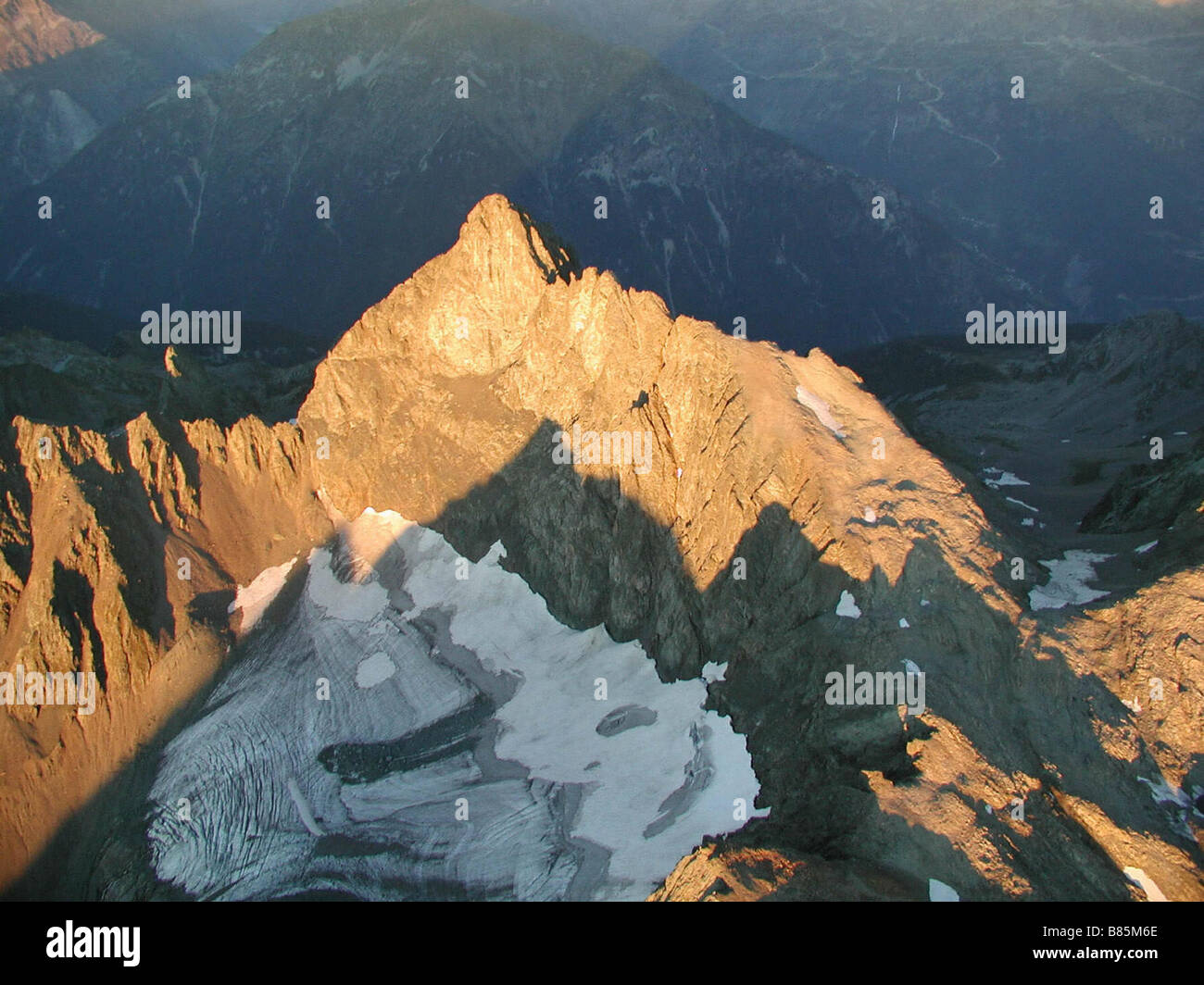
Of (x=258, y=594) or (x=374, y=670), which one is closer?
(x=374, y=670)

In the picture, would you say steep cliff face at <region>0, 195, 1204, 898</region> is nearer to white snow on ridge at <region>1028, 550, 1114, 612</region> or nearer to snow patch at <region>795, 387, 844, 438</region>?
snow patch at <region>795, 387, 844, 438</region>

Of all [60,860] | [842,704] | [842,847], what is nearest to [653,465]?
[842,704]

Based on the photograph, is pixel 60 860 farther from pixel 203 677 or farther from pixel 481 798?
pixel 481 798

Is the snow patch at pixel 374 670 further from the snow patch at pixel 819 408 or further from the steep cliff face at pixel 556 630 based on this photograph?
the snow patch at pixel 819 408

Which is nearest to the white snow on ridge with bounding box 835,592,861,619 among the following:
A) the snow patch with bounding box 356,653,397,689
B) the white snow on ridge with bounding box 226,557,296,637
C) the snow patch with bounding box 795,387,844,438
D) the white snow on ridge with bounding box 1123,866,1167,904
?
the snow patch with bounding box 795,387,844,438

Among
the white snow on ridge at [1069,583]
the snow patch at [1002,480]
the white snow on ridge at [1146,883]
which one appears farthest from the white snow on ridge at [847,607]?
the snow patch at [1002,480]

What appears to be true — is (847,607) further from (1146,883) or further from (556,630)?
(556,630)

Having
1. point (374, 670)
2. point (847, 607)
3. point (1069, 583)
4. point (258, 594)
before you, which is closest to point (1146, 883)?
point (847, 607)
